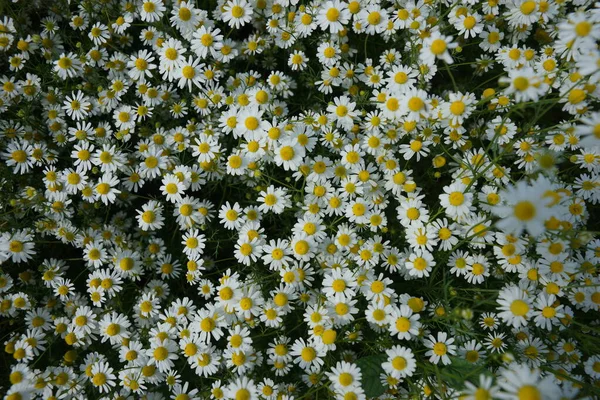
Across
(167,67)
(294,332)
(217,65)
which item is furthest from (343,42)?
(294,332)

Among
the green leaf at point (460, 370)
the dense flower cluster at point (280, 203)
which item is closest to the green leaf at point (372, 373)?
the dense flower cluster at point (280, 203)

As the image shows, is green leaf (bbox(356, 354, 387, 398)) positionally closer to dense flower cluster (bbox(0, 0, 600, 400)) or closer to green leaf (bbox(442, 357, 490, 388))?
dense flower cluster (bbox(0, 0, 600, 400))

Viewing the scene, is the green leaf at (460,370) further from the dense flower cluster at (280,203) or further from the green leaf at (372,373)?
the green leaf at (372,373)

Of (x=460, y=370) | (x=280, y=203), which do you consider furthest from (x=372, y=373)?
(x=280, y=203)

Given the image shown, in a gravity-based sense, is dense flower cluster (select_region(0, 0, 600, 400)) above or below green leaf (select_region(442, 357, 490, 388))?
above

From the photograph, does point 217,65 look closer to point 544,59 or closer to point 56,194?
point 56,194

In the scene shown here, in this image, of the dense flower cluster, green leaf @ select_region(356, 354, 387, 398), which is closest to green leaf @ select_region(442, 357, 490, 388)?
the dense flower cluster
